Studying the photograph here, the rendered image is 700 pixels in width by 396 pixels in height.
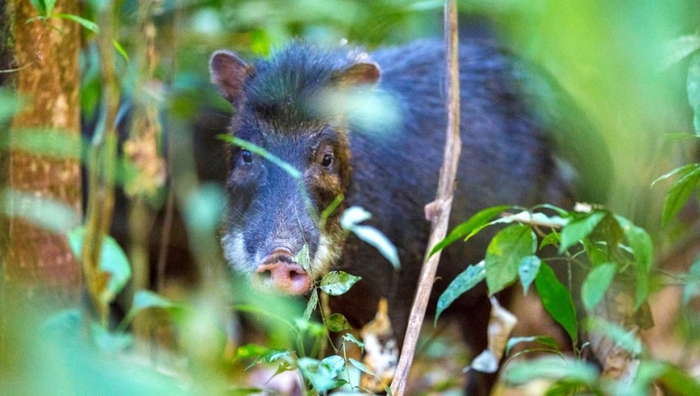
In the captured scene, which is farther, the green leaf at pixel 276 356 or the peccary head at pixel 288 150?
the peccary head at pixel 288 150

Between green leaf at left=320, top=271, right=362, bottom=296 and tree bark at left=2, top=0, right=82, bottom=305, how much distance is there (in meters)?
0.81

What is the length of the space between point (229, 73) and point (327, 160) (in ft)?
1.94

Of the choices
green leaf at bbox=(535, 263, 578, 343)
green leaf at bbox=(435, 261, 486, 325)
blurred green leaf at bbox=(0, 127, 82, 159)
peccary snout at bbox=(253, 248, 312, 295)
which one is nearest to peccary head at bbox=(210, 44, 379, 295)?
peccary snout at bbox=(253, 248, 312, 295)

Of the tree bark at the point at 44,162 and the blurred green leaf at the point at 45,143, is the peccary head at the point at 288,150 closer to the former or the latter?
the tree bark at the point at 44,162

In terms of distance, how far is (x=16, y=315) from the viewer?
0.73m

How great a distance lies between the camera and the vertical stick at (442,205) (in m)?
2.14

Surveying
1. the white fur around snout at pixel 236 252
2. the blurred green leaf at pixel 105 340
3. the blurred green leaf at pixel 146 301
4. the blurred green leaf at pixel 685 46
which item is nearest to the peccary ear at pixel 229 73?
the white fur around snout at pixel 236 252

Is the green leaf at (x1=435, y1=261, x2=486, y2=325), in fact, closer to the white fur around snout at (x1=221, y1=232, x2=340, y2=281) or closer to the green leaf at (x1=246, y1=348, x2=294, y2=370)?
the green leaf at (x1=246, y1=348, x2=294, y2=370)

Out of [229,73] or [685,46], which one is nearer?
[685,46]

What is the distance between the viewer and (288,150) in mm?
3252

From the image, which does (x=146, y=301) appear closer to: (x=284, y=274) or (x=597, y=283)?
(x=284, y=274)

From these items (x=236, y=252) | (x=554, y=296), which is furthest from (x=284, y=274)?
(x=554, y=296)

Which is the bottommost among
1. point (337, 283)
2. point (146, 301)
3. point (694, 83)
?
point (146, 301)

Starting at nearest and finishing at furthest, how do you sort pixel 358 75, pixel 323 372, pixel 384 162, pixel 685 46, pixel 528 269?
pixel 528 269
pixel 323 372
pixel 685 46
pixel 358 75
pixel 384 162
